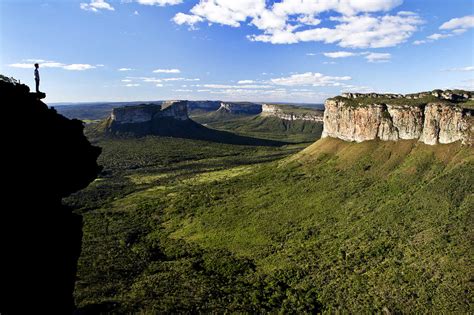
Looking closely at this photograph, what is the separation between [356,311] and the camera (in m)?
47.2

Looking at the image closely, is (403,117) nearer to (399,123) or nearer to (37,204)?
(399,123)

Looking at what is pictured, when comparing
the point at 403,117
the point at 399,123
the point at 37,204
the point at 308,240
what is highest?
the point at 403,117

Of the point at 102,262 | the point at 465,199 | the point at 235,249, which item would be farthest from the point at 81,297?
the point at 465,199

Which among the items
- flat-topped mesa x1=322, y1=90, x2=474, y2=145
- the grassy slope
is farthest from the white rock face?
the grassy slope

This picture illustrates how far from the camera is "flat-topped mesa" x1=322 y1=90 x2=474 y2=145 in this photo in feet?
271

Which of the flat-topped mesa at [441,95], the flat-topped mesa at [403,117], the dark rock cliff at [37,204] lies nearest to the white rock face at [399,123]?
the flat-topped mesa at [403,117]

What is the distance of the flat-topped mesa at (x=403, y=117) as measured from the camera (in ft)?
271

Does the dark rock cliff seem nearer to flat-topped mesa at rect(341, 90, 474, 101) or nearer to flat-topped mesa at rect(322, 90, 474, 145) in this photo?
flat-topped mesa at rect(322, 90, 474, 145)

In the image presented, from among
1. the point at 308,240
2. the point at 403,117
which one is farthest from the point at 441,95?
the point at 308,240

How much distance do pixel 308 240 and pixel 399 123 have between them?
1762 inches

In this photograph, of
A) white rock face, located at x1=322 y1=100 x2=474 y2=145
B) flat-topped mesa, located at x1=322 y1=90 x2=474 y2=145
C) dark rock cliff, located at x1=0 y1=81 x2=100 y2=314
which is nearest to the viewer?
dark rock cliff, located at x1=0 y1=81 x2=100 y2=314

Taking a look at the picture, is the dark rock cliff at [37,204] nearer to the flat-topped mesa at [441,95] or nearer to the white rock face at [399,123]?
the white rock face at [399,123]

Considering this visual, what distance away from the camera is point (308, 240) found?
70188mm

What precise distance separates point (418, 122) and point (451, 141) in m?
10.9
